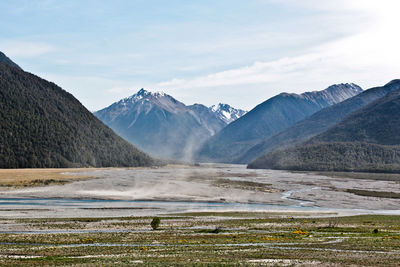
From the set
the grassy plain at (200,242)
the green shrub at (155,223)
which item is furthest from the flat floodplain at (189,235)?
the green shrub at (155,223)

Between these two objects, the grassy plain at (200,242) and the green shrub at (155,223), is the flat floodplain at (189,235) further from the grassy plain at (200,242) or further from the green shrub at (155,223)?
the green shrub at (155,223)

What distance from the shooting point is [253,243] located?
39.8 meters

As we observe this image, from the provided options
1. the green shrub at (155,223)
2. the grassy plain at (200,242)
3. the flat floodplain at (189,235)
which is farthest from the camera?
the green shrub at (155,223)

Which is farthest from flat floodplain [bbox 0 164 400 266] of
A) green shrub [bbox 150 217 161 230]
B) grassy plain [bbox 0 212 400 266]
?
green shrub [bbox 150 217 161 230]

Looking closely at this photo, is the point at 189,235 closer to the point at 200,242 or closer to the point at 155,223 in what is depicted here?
the point at 200,242

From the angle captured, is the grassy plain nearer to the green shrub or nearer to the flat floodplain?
the flat floodplain

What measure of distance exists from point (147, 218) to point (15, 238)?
22110mm

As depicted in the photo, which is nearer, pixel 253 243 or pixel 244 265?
pixel 244 265

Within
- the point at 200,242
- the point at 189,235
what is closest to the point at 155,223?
the point at 189,235

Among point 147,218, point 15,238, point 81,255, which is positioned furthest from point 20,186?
point 81,255

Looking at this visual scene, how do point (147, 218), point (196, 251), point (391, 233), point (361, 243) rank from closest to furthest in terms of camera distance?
point (196, 251)
point (361, 243)
point (391, 233)
point (147, 218)

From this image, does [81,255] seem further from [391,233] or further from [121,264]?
[391,233]

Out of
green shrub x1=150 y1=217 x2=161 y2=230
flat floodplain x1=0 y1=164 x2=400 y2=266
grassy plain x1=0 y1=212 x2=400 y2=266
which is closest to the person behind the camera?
grassy plain x1=0 y1=212 x2=400 y2=266

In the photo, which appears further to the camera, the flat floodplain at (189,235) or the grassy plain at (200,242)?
the flat floodplain at (189,235)
